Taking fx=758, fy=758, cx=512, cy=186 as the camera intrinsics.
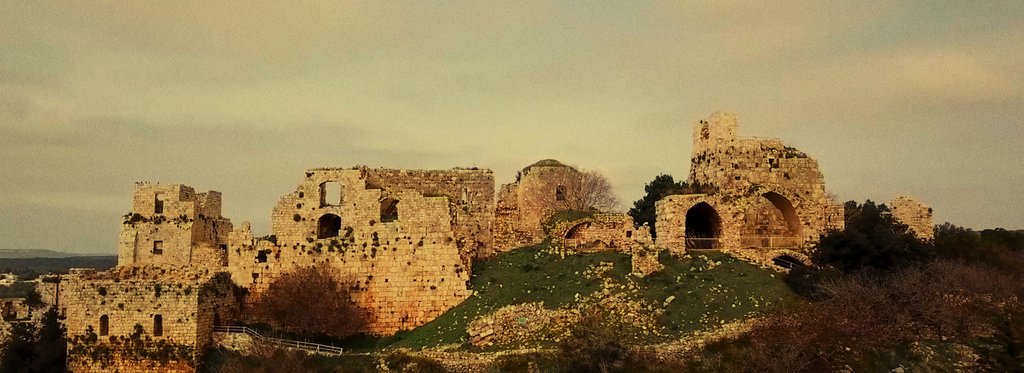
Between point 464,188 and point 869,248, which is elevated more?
point 464,188

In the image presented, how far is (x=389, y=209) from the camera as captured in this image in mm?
31797

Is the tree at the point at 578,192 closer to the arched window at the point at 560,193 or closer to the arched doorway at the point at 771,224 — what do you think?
the arched window at the point at 560,193

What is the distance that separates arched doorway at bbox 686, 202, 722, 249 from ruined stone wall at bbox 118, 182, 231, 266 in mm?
19035

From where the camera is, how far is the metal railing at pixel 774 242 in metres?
29.9

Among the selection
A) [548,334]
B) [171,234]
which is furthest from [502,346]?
[171,234]

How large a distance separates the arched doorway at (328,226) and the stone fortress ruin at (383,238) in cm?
6

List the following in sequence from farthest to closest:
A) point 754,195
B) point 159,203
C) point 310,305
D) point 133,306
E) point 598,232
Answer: point 598,232
point 159,203
point 754,195
point 310,305
point 133,306

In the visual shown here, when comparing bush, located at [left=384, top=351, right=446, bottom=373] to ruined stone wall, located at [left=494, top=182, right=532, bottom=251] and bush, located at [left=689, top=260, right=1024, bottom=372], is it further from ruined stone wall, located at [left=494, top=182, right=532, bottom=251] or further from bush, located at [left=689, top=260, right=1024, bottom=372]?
ruined stone wall, located at [left=494, top=182, right=532, bottom=251]

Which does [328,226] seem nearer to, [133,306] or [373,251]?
[373,251]

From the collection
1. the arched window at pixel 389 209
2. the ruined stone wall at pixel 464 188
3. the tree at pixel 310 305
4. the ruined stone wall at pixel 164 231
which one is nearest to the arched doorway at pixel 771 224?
the ruined stone wall at pixel 464 188

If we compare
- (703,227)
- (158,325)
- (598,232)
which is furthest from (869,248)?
(158,325)

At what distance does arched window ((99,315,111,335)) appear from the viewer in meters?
26.5

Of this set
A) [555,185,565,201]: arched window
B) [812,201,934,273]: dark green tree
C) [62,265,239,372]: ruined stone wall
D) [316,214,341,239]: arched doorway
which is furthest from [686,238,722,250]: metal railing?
[62,265,239,372]: ruined stone wall

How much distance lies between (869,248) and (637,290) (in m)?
8.35
